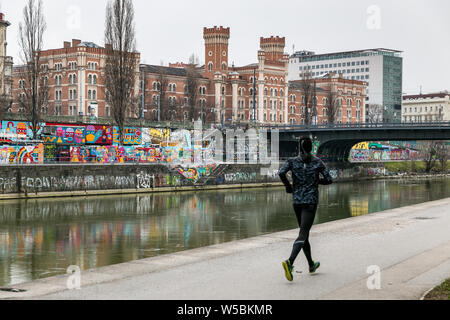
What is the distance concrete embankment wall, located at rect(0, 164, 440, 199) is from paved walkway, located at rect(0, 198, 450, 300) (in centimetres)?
3250

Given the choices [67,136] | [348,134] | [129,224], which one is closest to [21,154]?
[67,136]

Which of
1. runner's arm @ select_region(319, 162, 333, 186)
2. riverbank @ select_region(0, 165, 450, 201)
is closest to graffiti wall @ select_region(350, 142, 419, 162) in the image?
riverbank @ select_region(0, 165, 450, 201)

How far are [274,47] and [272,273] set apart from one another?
127002 mm

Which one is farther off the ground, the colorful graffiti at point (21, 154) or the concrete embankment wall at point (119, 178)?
the colorful graffiti at point (21, 154)

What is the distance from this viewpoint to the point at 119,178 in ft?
179

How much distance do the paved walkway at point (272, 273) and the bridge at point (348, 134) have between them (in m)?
52.9

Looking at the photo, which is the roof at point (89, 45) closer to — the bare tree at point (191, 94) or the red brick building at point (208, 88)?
the red brick building at point (208, 88)

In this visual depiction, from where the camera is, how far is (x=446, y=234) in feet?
63.8

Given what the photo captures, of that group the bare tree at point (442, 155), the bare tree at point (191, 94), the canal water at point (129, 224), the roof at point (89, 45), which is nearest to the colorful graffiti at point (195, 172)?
the canal water at point (129, 224)

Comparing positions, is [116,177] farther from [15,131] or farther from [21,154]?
Result: [15,131]

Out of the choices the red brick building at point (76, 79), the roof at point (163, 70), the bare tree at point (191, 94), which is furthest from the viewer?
the roof at point (163, 70)

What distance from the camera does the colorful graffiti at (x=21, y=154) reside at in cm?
4981

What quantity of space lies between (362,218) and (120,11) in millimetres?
39799
